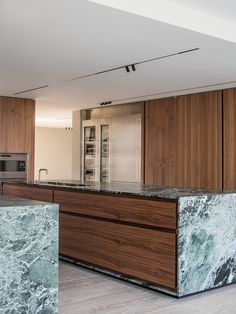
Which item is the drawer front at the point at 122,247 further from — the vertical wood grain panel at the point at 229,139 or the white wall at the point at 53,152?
the white wall at the point at 53,152

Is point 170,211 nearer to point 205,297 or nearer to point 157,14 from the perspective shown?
point 205,297

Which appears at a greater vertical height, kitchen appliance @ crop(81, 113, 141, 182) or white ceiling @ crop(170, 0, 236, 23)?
white ceiling @ crop(170, 0, 236, 23)

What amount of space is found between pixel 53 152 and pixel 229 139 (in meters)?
8.03

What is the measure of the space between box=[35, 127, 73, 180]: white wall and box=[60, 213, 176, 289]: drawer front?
834 centimetres

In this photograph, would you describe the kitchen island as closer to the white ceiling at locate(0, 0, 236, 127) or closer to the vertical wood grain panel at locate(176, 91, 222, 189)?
the white ceiling at locate(0, 0, 236, 127)

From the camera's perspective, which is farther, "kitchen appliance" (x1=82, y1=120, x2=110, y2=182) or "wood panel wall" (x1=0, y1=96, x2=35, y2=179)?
"kitchen appliance" (x1=82, y1=120, x2=110, y2=182)

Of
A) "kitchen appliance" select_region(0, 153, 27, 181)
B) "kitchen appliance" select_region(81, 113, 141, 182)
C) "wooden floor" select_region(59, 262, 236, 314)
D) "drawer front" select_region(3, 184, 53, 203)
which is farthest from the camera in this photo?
"kitchen appliance" select_region(81, 113, 141, 182)

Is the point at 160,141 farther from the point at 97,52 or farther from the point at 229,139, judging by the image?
the point at 97,52

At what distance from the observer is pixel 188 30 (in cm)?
344

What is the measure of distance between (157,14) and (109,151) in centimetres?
513

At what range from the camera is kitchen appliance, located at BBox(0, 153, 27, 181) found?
23.7 feet

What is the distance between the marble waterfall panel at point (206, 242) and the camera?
3.53m

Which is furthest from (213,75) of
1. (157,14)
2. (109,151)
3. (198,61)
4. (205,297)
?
(109,151)

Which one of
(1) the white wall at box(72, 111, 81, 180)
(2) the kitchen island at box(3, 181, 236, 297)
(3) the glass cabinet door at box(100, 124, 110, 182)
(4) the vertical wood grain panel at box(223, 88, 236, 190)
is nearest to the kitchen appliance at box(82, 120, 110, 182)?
(3) the glass cabinet door at box(100, 124, 110, 182)
